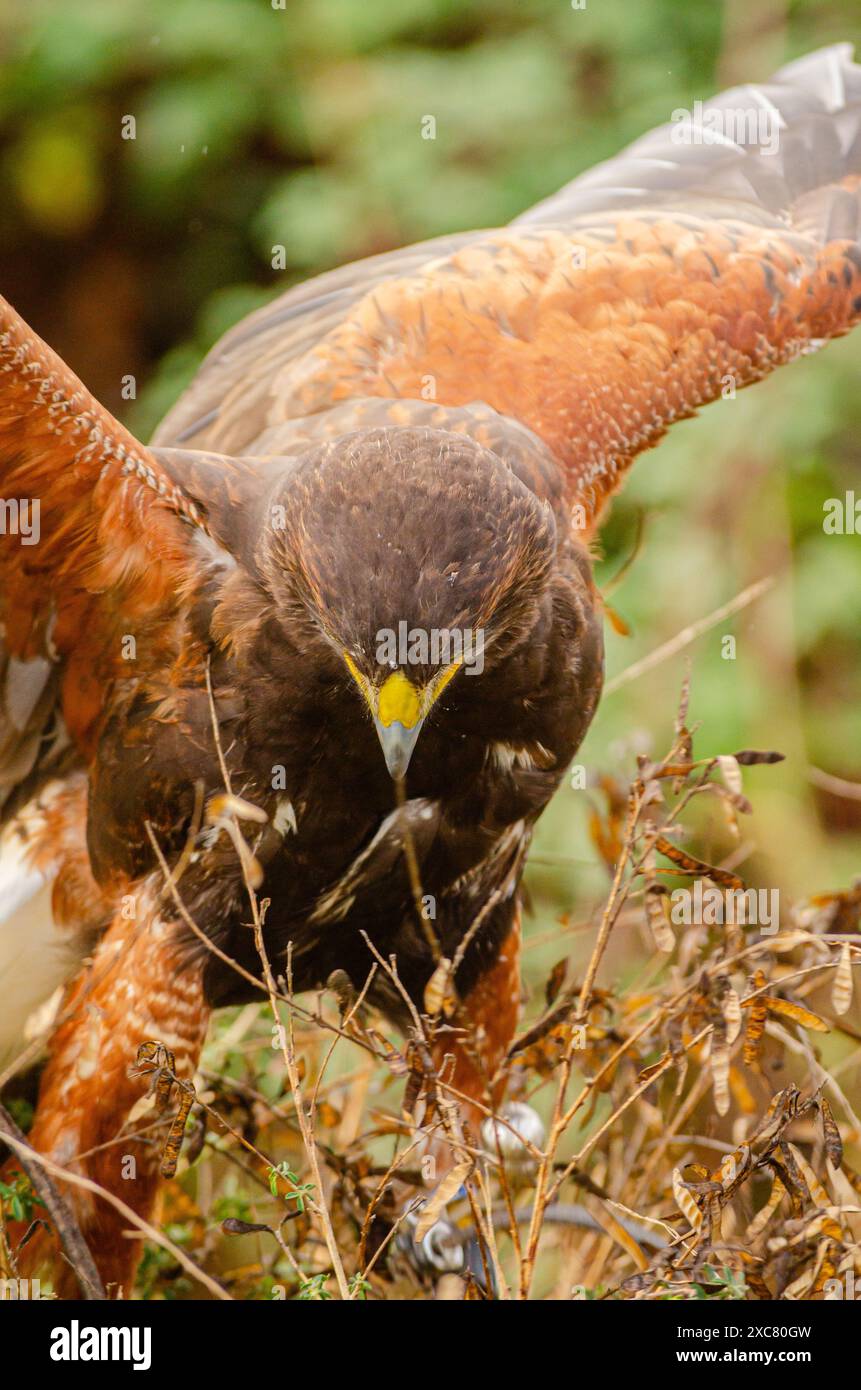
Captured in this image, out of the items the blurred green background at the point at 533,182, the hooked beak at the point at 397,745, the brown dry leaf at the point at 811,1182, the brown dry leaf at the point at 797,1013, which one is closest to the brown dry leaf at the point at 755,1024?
the brown dry leaf at the point at 797,1013

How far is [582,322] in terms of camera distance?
3473 millimetres

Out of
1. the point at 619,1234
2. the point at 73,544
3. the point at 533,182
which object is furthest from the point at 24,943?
the point at 533,182

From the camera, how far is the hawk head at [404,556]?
7.66 feet

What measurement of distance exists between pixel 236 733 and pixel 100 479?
18.5 inches

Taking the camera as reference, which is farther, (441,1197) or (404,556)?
(404,556)

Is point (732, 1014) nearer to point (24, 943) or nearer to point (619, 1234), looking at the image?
point (619, 1234)

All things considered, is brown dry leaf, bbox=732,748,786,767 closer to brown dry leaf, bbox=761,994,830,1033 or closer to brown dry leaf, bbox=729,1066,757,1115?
brown dry leaf, bbox=761,994,830,1033

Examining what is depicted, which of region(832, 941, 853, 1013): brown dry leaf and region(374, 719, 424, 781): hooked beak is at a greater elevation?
region(374, 719, 424, 781): hooked beak

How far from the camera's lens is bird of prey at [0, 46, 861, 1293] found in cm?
243

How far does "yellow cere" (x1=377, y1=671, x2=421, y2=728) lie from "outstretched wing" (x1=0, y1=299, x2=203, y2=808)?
53cm

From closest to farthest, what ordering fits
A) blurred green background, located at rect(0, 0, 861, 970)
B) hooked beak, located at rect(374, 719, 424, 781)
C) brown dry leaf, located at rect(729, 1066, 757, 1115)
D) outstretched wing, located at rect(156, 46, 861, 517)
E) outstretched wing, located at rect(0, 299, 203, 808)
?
1. hooked beak, located at rect(374, 719, 424, 781)
2. outstretched wing, located at rect(0, 299, 203, 808)
3. brown dry leaf, located at rect(729, 1066, 757, 1115)
4. outstretched wing, located at rect(156, 46, 861, 517)
5. blurred green background, located at rect(0, 0, 861, 970)

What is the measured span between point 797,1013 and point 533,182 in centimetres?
411

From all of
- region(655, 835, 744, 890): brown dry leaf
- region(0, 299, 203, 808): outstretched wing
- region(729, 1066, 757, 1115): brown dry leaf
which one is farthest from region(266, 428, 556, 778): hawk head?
region(729, 1066, 757, 1115): brown dry leaf

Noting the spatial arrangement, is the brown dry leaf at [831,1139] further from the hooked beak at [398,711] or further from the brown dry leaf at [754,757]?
the hooked beak at [398,711]
